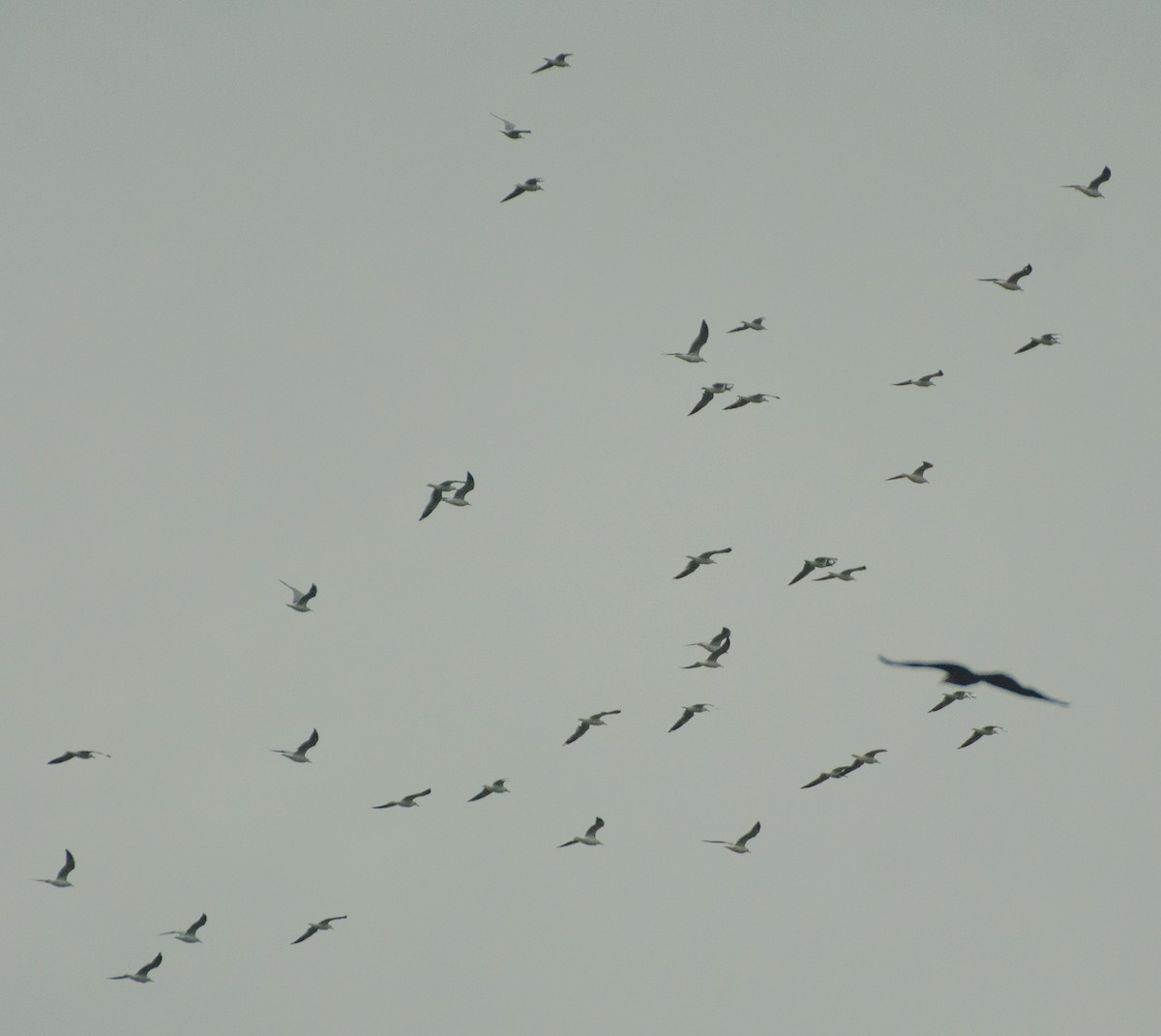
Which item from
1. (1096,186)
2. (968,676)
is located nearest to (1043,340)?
(1096,186)

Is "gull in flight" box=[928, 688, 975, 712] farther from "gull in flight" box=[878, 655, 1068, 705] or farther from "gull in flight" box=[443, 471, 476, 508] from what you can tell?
"gull in flight" box=[878, 655, 1068, 705]

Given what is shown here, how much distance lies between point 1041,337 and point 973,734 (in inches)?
591

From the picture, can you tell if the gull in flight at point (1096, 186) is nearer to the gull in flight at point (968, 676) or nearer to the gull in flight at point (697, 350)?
the gull in flight at point (697, 350)

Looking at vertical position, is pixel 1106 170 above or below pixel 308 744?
above

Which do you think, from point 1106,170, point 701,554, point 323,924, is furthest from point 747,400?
point 323,924

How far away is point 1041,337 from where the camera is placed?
6431 cm

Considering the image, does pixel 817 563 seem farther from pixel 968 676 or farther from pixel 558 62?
pixel 968 676

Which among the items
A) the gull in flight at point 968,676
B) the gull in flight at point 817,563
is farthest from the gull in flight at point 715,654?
the gull in flight at point 968,676

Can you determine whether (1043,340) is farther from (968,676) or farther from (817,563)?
(968,676)

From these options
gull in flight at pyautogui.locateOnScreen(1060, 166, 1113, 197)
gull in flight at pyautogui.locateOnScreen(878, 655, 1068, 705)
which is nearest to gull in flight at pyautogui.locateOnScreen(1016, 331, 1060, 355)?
gull in flight at pyautogui.locateOnScreen(1060, 166, 1113, 197)

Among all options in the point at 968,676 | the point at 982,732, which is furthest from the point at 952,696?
→ the point at 968,676

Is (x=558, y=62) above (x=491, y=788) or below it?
above

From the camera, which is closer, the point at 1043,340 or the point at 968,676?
the point at 968,676

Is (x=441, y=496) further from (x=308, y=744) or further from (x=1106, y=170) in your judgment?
(x=1106, y=170)
